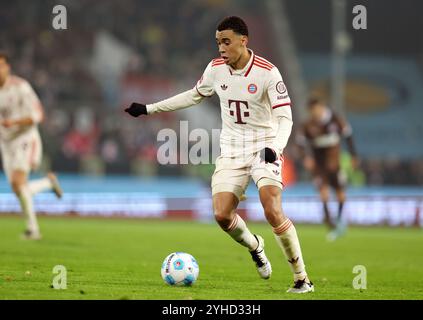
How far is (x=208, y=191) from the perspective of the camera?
938 inches

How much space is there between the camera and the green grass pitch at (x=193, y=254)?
8.39m

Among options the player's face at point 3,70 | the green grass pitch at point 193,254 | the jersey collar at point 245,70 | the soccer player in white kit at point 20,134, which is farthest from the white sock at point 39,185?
the jersey collar at point 245,70

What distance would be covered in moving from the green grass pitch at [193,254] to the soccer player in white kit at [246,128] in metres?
0.58

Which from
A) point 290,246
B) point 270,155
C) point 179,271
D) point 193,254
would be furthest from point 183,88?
point 270,155

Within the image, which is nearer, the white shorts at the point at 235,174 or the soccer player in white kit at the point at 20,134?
the white shorts at the point at 235,174

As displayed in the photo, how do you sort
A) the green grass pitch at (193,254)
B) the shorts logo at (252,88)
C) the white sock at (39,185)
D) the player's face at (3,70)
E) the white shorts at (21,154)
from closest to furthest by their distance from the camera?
the green grass pitch at (193,254) → the shorts logo at (252,88) → the player's face at (3,70) → the white shorts at (21,154) → the white sock at (39,185)

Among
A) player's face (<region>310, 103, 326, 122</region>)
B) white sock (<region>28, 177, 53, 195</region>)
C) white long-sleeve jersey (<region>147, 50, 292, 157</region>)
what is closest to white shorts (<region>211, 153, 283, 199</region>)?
white long-sleeve jersey (<region>147, 50, 292, 157</region>)

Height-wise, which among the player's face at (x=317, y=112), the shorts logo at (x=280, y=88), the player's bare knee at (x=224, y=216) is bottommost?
the player's bare knee at (x=224, y=216)

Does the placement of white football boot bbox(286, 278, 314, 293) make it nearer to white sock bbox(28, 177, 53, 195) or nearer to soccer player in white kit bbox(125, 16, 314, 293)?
soccer player in white kit bbox(125, 16, 314, 293)

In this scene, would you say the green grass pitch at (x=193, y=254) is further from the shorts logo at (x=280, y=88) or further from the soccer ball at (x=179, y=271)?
the shorts logo at (x=280, y=88)

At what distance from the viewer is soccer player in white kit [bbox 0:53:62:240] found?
13.9m

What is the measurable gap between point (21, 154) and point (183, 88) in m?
15.4

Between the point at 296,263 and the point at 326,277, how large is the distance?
6.83ft
